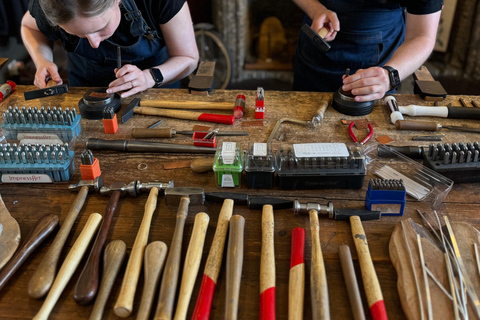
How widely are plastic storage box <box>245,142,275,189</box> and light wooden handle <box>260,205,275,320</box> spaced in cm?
13

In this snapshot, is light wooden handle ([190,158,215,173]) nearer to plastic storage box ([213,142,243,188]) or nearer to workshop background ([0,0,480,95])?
plastic storage box ([213,142,243,188])

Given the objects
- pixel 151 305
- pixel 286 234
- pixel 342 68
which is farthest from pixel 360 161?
pixel 342 68

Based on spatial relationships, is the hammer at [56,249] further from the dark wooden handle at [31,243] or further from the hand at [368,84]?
the hand at [368,84]

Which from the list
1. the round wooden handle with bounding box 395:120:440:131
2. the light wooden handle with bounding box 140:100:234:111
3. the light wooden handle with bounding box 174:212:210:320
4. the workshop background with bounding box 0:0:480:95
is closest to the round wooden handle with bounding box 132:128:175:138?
the light wooden handle with bounding box 140:100:234:111

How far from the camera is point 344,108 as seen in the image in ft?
6.07

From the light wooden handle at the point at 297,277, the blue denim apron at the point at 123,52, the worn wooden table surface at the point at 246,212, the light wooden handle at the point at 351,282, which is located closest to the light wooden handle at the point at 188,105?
the worn wooden table surface at the point at 246,212

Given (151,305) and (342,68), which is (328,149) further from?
(342,68)

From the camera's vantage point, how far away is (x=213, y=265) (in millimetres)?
1092

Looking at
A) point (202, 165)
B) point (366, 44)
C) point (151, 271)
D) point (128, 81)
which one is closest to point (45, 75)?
point (128, 81)

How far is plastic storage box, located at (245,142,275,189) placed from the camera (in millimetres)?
1377

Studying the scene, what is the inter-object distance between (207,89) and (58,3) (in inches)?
30.5

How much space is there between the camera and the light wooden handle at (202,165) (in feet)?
4.86

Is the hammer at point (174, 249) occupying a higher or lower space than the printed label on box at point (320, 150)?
lower

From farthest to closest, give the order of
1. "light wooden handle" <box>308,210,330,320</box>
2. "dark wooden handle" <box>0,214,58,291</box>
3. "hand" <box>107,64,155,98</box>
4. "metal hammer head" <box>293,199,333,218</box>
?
"hand" <box>107,64,155,98</box>
"metal hammer head" <box>293,199,333,218</box>
"dark wooden handle" <box>0,214,58,291</box>
"light wooden handle" <box>308,210,330,320</box>
